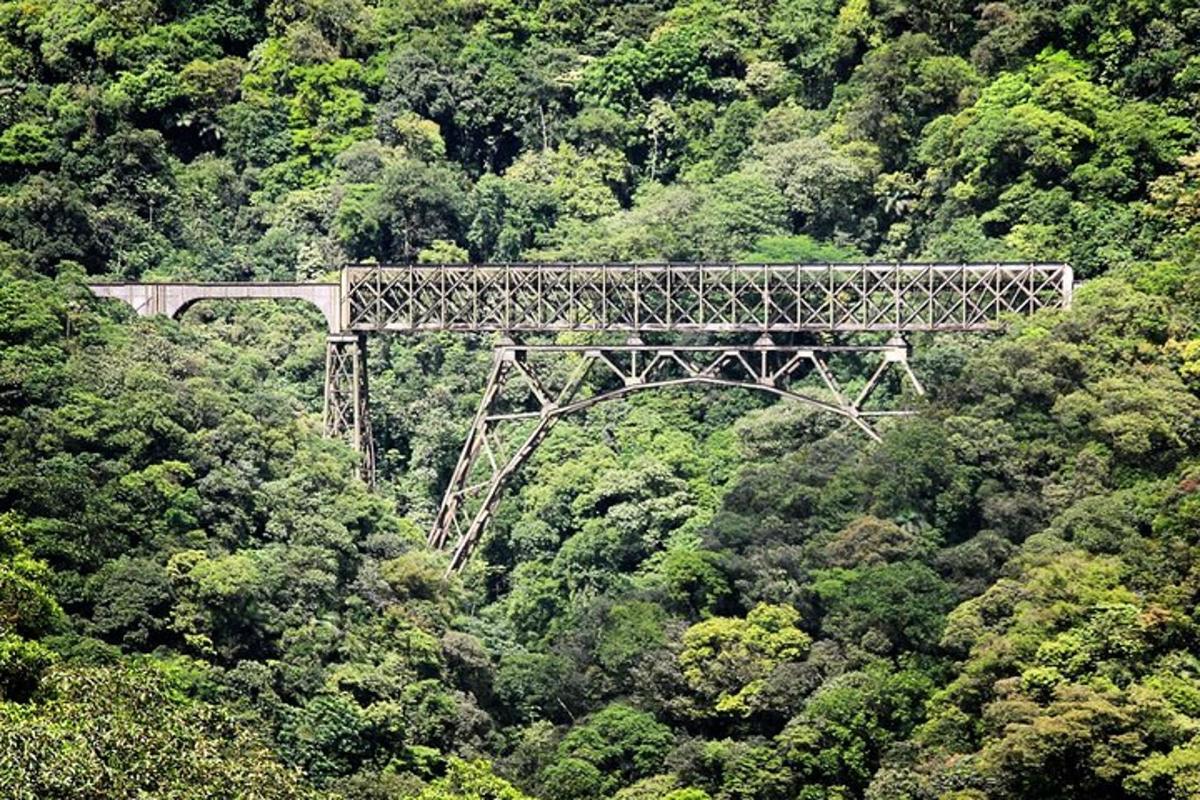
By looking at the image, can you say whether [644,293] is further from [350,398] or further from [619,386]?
[619,386]

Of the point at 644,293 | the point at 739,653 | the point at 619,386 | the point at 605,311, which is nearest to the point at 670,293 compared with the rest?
the point at 644,293

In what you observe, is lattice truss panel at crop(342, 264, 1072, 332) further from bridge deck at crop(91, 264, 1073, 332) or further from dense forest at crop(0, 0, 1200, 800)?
dense forest at crop(0, 0, 1200, 800)

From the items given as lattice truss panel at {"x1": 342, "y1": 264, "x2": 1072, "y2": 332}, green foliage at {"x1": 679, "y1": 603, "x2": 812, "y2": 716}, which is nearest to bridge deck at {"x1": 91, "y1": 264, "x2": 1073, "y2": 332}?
lattice truss panel at {"x1": 342, "y1": 264, "x2": 1072, "y2": 332}

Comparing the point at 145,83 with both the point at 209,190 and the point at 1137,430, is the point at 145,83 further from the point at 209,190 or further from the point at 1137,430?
the point at 1137,430

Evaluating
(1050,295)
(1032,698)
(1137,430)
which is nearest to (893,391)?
(1050,295)

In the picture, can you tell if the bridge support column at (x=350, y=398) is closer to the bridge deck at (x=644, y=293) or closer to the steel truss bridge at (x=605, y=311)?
the steel truss bridge at (x=605, y=311)

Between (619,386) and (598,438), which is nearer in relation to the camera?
(598,438)
